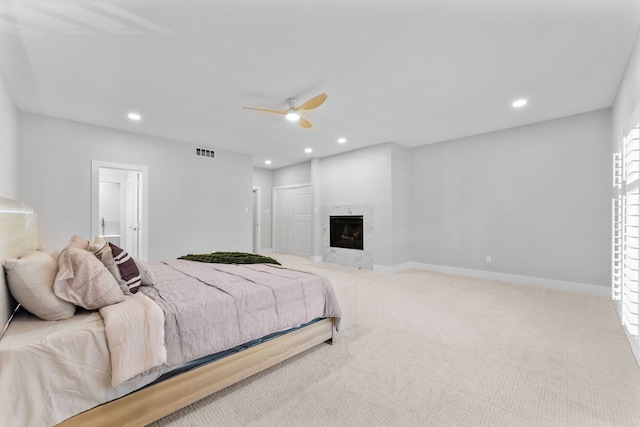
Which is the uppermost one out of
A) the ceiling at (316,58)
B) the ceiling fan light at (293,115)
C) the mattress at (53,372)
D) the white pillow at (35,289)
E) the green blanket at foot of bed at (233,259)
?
the ceiling at (316,58)

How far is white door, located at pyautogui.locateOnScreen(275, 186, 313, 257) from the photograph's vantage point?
24.9 feet

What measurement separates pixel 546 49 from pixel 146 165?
5754 millimetres

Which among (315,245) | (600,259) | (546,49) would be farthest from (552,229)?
(315,245)

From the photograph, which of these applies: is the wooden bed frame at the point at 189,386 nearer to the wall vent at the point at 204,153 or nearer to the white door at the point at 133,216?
the white door at the point at 133,216

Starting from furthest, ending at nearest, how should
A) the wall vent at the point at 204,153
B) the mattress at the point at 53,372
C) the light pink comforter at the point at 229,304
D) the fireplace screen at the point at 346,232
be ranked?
the fireplace screen at the point at 346,232
the wall vent at the point at 204,153
the light pink comforter at the point at 229,304
the mattress at the point at 53,372

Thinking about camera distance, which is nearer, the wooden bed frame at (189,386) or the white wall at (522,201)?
the wooden bed frame at (189,386)

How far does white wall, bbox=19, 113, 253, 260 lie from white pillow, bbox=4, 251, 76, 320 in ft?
11.4

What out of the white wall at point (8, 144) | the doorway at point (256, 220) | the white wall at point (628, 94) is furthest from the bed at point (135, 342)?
the doorway at point (256, 220)

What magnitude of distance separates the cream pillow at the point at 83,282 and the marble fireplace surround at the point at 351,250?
4.83m

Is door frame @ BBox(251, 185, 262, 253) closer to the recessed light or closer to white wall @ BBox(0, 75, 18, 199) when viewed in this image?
white wall @ BBox(0, 75, 18, 199)

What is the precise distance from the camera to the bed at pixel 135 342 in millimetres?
1246

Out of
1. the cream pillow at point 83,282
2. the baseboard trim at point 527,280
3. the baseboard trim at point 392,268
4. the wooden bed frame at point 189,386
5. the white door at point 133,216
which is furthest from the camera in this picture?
the baseboard trim at point 392,268

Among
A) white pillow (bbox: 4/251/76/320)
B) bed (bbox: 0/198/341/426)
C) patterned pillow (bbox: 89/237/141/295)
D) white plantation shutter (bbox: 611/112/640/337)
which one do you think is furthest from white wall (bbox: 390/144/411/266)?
white pillow (bbox: 4/251/76/320)

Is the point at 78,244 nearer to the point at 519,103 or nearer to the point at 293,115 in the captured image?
the point at 293,115
